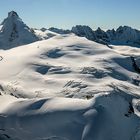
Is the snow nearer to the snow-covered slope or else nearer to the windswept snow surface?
the windswept snow surface

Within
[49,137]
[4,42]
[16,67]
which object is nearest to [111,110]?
[49,137]

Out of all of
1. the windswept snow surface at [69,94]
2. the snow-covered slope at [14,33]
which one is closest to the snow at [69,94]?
the windswept snow surface at [69,94]

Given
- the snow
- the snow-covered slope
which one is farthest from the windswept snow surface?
the snow-covered slope

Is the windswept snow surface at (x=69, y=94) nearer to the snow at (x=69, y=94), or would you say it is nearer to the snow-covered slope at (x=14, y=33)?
the snow at (x=69, y=94)

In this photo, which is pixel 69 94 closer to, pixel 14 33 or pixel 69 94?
pixel 69 94

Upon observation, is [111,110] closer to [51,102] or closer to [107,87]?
[51,102]

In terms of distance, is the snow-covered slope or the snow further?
the snow-covered slope

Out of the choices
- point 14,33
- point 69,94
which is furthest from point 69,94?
point 14,33
